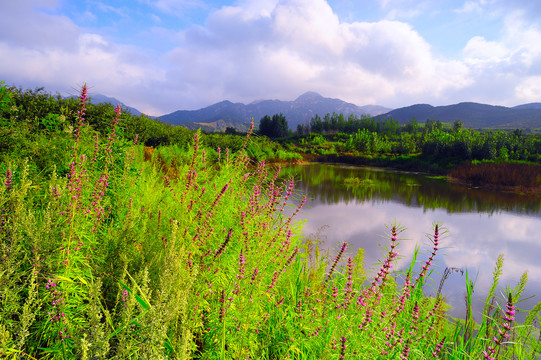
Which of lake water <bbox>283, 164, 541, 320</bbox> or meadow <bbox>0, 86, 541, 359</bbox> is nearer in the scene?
meadow <bbox>0, 86, 541, 359</bbox>

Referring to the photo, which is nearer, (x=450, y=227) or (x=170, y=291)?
(x=170, y=291)

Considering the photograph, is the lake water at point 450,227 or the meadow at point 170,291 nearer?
the meadow at point 170,291

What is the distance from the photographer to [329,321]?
2670 millimetres

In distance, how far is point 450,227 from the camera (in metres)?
12.5

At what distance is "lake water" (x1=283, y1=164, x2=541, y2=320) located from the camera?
25.3 feet

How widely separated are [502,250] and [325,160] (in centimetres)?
4467

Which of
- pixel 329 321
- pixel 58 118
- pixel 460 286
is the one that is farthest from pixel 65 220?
pixel 460 286

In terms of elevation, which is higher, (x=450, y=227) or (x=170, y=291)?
(x=170, y=291)

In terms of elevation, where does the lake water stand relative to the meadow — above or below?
below

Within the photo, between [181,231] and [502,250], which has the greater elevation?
[181,231]

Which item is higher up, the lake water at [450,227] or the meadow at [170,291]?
the meadow at [170,291]

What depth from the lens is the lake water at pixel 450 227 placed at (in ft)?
25.3

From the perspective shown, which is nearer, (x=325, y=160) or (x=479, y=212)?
(x=479, y=212)

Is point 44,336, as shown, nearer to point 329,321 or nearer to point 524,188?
point 329,321
